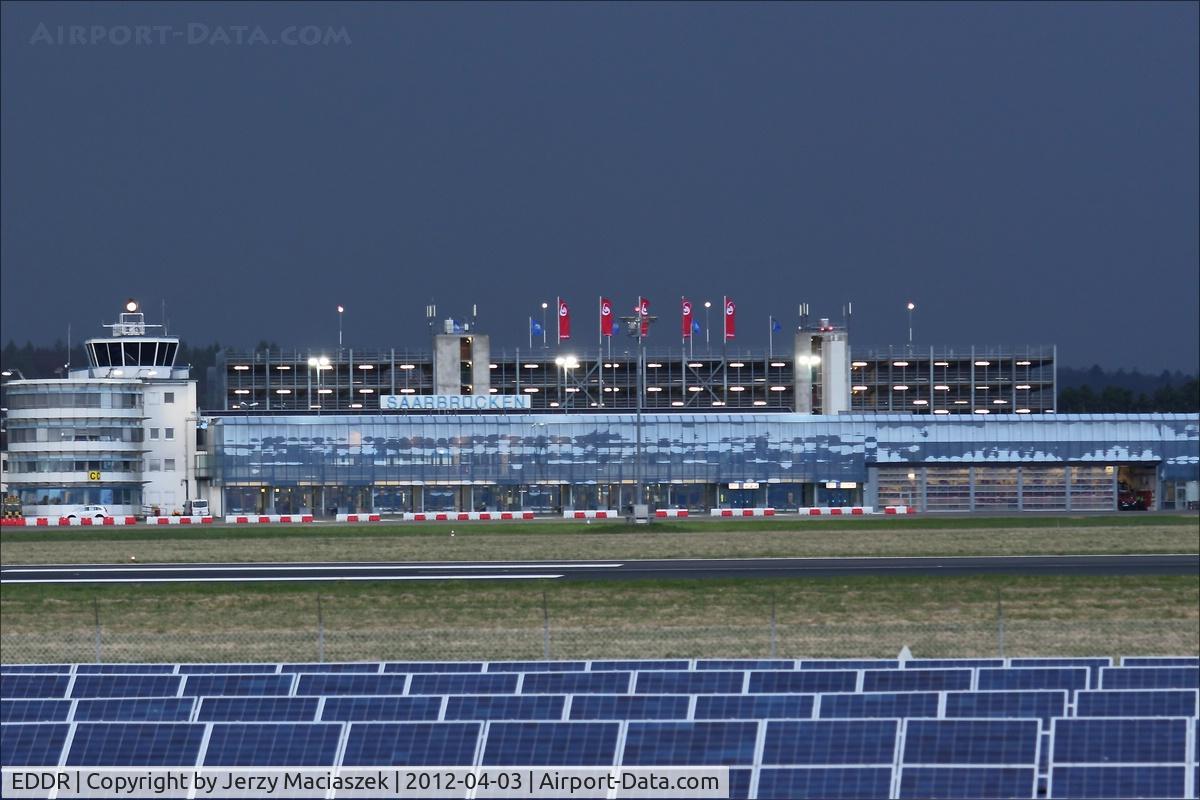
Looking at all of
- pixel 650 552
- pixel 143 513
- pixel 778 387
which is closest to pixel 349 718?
pixel 650 552

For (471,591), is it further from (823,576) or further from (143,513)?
(143,513)

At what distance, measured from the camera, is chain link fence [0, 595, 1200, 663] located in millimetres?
37656

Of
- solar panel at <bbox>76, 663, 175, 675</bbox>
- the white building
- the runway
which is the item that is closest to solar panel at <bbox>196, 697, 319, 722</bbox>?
solar panel at <bbox>76, 663, 175, 675</bbox>

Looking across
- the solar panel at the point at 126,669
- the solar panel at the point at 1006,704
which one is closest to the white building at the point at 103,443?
the solar panel at the point at 126,669

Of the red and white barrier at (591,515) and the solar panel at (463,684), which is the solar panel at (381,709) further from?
the red and white barrier at (591,515)

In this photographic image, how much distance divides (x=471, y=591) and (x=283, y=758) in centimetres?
2926

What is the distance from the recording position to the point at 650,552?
7156 cm

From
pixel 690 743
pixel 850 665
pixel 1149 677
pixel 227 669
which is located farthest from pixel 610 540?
pixel 690 743

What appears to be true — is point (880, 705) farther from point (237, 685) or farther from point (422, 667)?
point (237, 685)

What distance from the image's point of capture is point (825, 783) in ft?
65.4

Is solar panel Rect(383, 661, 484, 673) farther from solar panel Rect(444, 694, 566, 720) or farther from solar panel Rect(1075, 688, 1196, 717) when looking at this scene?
solar panel Rect(1075, 688, 1196, 717)

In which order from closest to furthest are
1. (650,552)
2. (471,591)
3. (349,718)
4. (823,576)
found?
1. (349,718)
2. (471,591)
3. (823,576)
4. (650,552)

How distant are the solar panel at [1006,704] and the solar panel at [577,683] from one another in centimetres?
572

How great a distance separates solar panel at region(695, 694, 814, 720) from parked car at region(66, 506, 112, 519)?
96.1m
